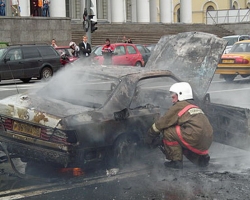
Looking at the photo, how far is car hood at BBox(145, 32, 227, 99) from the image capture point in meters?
8.31

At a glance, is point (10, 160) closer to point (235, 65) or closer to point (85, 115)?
point (85, 115)

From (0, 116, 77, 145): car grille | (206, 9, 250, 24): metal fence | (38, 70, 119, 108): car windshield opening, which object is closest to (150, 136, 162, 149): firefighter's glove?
(38, 70, 119, 108): car windshield opening

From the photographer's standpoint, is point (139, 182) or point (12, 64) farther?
point (12, 64)

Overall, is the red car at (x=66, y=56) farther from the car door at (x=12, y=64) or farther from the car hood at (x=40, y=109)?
the car hood at (x=40, y=109)

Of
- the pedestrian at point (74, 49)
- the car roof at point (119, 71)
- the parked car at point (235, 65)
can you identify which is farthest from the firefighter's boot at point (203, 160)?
the pedestrian at point (74, 49)

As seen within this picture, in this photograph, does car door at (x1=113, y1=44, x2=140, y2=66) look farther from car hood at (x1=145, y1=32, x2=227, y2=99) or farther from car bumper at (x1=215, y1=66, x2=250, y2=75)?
car hood at (x1=145, y1=32, x2=227, y2=99)

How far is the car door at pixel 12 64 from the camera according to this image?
20.2 meters

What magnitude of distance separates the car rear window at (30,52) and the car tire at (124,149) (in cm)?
1465

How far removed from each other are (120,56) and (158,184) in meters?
18.4

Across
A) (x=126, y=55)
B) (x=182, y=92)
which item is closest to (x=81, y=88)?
(x=182, y=92)

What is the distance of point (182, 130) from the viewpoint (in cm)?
672

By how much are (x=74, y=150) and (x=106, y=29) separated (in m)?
34.8

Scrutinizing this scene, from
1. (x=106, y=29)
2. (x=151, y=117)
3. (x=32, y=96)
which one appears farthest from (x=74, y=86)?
(x=106, y=29)

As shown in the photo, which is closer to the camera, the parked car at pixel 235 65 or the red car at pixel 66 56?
the parked car at pixel 235 65
